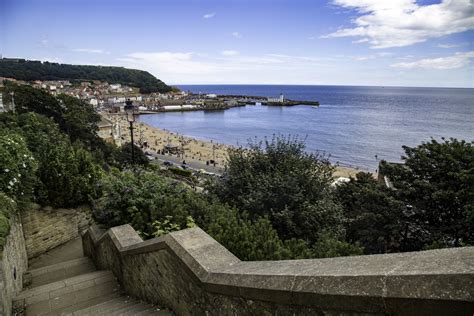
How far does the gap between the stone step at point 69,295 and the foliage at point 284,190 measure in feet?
12.0

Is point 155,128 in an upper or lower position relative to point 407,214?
lower

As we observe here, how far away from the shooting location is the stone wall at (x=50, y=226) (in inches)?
301

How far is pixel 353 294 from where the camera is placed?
6.12 ft

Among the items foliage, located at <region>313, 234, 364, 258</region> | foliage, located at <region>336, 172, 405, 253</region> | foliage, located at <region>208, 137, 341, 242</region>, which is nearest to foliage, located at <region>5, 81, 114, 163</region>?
foliage, located at <region>208, 137, 341, 242</region>

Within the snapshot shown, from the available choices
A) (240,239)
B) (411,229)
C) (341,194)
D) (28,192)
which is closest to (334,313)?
(240,239)

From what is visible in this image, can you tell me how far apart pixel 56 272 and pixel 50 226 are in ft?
7.63

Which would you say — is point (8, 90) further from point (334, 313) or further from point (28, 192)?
point (334, 313)

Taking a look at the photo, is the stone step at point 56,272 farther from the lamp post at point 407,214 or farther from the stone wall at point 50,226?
the lamp post at point 407,214

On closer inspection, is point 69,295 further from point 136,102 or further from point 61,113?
point 136,102

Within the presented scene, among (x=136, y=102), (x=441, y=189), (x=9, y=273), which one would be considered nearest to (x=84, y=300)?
(x=9, y=273)

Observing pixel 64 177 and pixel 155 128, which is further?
pixel 155 128

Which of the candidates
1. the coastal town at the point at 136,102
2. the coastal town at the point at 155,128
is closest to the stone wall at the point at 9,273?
the coastal town at the point at 155,128

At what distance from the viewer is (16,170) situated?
644cm

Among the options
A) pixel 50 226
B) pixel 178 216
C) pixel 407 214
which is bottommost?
pixel 407 214
